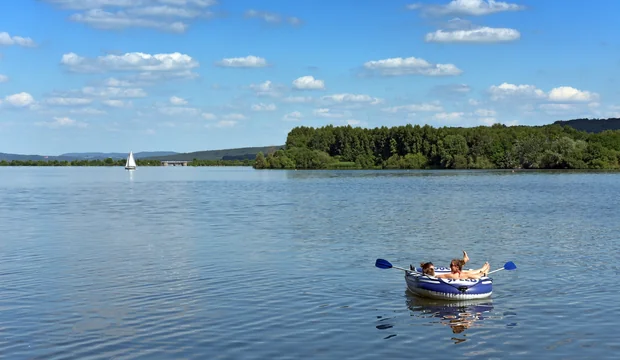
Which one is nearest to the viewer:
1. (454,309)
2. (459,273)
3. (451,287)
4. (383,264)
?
(454,309)

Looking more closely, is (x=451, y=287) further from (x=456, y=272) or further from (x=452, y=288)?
(x=456, y=272)

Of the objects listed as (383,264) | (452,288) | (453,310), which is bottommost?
(453,310)

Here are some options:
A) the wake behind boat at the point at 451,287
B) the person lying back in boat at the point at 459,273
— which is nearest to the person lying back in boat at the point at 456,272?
the person lying back in boat at the point at 459,273

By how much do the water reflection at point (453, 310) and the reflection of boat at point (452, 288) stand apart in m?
0.20

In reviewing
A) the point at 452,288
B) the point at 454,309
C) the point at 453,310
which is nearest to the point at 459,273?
the point at 452,288

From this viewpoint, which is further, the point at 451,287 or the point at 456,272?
the point at 456,272

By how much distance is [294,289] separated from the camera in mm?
25750

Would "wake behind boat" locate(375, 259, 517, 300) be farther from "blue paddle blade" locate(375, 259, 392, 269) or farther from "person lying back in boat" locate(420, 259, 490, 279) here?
"blue paddle blade" locate(375, 259, 392, 269)

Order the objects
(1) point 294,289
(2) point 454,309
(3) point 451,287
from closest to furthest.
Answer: (2) point 454,309, (3) point 451,287, (1) point 294,289

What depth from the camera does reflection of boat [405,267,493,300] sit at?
915 inches

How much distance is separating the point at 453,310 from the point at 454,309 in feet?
0.50

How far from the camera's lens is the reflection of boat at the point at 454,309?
21.2 m

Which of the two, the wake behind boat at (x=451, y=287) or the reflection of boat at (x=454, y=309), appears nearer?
the reflection of boat at (x=454, y=309)

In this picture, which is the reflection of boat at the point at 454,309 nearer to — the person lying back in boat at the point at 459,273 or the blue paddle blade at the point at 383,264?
the person lying back in boat at the point at 459,273
